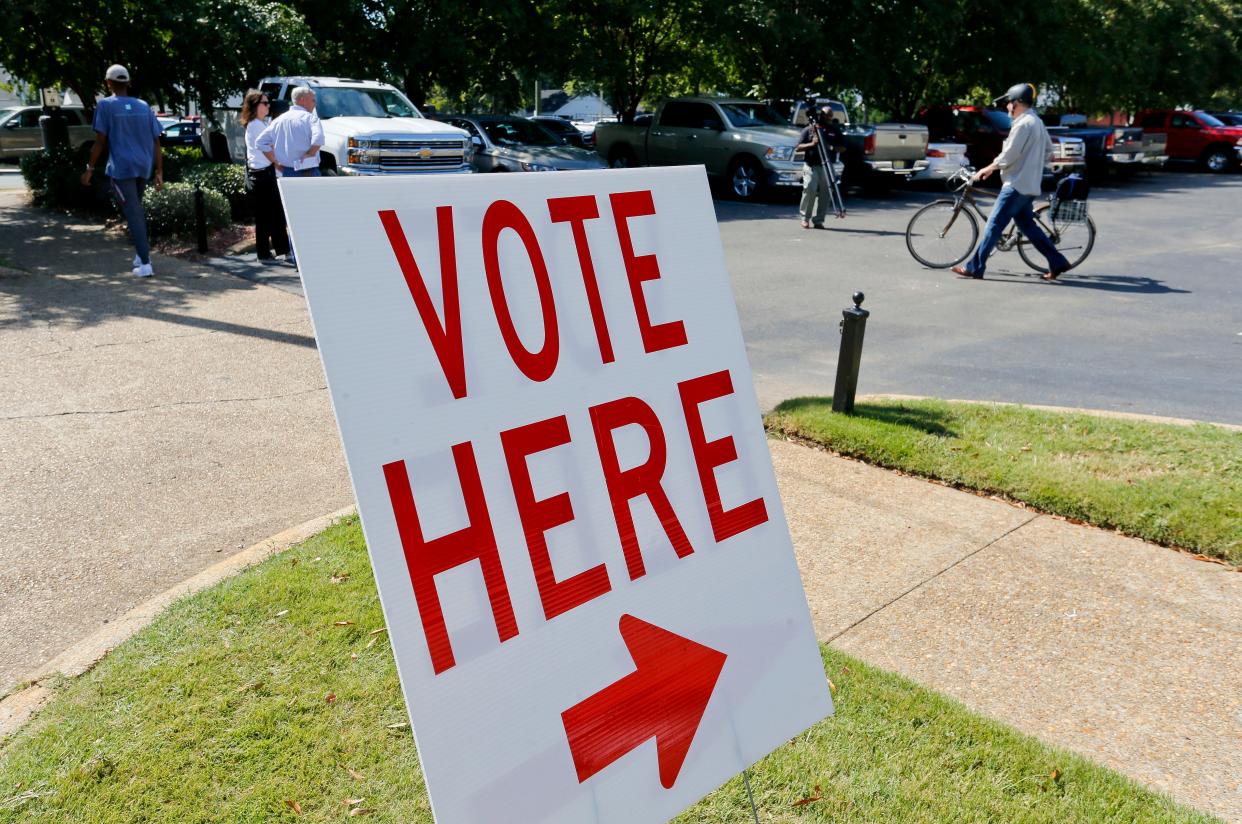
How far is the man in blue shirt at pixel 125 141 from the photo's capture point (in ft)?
32.3

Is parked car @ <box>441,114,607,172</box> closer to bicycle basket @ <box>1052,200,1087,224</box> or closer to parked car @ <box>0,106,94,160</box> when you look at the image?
bicycle basket @ <box>1052,200,1087,224</box>

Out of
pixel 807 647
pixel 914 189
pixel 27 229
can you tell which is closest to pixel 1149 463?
pixel 807 647

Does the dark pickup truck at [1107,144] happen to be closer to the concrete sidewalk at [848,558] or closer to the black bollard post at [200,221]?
the black bollard post at [200,221]

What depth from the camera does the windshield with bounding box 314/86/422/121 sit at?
50.0 ft

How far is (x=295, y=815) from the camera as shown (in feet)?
9.23

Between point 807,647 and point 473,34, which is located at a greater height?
point 473,34

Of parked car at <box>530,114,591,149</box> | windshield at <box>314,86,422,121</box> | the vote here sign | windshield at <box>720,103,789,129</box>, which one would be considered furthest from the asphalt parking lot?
windshield at <box>314,86,422,121</box>

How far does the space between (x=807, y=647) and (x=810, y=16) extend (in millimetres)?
23803

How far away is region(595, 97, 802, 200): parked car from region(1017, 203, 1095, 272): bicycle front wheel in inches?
282

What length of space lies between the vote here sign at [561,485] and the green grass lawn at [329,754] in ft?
2.49

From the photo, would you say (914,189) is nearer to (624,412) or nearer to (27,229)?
(27,229)

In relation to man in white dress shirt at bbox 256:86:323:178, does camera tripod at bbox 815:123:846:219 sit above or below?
below

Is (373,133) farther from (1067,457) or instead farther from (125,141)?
(1067,457)

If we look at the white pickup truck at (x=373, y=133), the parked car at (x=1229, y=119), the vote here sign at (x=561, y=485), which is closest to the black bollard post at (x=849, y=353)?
the vote here sign at (x=561, y=485)
